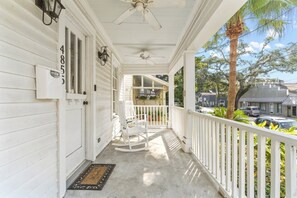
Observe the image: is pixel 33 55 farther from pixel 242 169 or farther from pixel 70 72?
pixel 242 169

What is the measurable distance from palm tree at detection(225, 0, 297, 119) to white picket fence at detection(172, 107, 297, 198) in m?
2.34

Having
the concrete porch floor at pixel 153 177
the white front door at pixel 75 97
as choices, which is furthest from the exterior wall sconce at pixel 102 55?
the concrete porch floor at pixel 153 177

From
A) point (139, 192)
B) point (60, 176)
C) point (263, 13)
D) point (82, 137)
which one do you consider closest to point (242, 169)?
point (139, 192)

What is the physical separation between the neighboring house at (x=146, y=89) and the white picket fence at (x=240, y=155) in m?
6.77

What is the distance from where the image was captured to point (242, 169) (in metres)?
1.70

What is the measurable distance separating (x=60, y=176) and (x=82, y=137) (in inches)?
41.6

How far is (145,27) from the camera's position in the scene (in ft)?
11.5

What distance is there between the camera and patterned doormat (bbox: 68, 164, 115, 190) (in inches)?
88.1

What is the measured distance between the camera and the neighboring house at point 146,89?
10123mm

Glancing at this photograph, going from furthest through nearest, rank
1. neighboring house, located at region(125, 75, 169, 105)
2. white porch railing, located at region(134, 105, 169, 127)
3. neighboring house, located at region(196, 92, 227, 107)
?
neighboring house, located at region(196, 92, 227, 107)
neighboring house, located at region(125, 75, 169, 105)
white porch railing, located at region(134, 105, 169, 127)

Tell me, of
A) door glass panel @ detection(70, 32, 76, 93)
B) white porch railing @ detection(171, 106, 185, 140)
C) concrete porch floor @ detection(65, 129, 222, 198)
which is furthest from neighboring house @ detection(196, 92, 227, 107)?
door glass panel @ detection(70, 32, 76, 93)

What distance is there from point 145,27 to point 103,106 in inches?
71.9

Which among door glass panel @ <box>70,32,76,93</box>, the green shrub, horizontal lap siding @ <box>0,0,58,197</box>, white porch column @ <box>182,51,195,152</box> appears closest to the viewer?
horizontal lap siding @ <box>0,0,58,197</box>

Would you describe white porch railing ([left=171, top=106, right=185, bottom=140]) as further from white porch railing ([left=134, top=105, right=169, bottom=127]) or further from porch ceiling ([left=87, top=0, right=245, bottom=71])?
porch ceiling ([left=87, top=0, right=245, bottom=71])
